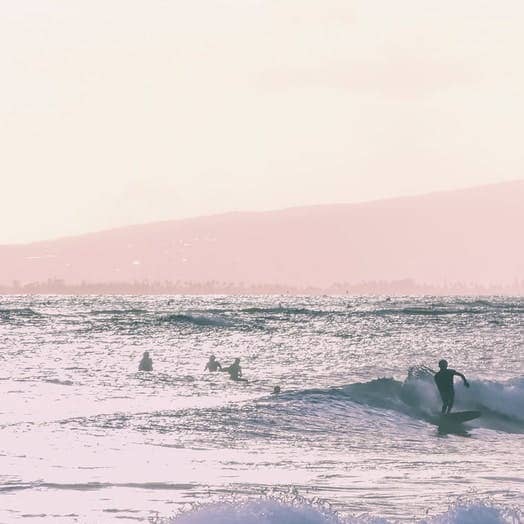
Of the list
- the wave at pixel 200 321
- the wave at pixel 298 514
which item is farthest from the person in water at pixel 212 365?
the wave at pixel 200 321

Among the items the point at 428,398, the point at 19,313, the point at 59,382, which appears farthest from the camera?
the point at 19,313

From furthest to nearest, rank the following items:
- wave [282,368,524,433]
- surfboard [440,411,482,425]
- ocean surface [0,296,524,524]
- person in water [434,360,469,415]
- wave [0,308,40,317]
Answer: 1. wave [0,308,40,317]
2. wave [282,368,524,433]
3. person in water [434,360,469,415]
4. surfboard [440,411,482,425]
5. ocean surface [0,296,524,524]

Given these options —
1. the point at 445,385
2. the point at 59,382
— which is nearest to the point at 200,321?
the point at 59,382

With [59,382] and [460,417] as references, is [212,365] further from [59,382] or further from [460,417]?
[460,417]

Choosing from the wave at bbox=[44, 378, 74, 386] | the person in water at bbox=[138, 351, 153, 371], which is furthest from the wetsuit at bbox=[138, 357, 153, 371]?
the wave at bbox=[44, 378, 74, 386]

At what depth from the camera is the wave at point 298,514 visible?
42.6 ft

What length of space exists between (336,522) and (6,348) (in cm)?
5039

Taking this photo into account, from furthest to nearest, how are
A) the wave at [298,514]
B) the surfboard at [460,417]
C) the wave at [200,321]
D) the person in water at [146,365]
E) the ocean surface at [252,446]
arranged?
1. the wave at [200,321]
2. the person in water at [146,365]
3. the surfboard at [460,417]
4. the ocean surface at [252,446]
5. the wave at [298,514]

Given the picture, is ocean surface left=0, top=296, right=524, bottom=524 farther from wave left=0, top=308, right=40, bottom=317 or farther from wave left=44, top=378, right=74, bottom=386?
wave left=0, top=308, right=40, bottom=317

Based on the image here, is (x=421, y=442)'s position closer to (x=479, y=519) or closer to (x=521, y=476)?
(x=521, y=476)

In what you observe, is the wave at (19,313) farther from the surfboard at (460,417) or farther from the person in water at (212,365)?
the surfboard at (460,417)

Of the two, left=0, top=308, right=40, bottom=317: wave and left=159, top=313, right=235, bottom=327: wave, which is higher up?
left=159, top=313, right=235, bottom=327: wave

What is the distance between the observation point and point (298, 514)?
13.4 metres

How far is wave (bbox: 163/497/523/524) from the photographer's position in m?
13.0
